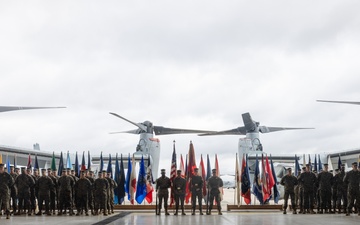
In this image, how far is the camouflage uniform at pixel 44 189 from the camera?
1872 centimetres

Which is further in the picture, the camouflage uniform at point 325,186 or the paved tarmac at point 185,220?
the camouflage uniform at point 325,186

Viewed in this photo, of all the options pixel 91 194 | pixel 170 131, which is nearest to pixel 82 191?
pixel 91 194

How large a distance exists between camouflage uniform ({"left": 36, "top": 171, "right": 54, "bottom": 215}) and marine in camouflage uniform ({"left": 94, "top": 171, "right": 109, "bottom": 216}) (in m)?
1.70

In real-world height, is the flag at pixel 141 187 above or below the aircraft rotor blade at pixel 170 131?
below

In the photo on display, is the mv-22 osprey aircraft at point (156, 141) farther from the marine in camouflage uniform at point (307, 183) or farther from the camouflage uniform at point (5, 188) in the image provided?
the camouflage uniform at point (5, 188)

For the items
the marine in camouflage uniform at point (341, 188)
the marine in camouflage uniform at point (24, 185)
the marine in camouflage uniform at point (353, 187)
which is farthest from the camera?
the marine in camouflage uniform at point (341, 188)

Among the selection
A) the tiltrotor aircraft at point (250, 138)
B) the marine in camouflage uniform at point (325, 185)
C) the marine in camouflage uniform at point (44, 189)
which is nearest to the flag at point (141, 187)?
the marine in camouflage uniform at point (44, 189)

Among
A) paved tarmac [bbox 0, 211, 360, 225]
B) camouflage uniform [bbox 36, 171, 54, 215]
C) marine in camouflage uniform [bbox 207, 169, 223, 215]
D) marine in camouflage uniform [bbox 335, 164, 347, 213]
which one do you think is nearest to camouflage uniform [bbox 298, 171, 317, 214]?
marine in camouflage uniform [bbox 335, 164, 347, 213]

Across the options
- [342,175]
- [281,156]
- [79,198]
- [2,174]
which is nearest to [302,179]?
[342,175]

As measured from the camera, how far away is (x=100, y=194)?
1894 cm

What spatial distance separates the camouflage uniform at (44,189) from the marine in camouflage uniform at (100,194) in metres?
1.70

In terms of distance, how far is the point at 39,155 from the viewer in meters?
47.1

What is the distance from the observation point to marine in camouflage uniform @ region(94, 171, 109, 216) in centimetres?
1883

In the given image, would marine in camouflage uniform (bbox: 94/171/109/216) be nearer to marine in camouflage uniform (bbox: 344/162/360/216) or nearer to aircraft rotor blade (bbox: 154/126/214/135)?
marine in camouflage uniform (bbox: 344/162/360/216)
